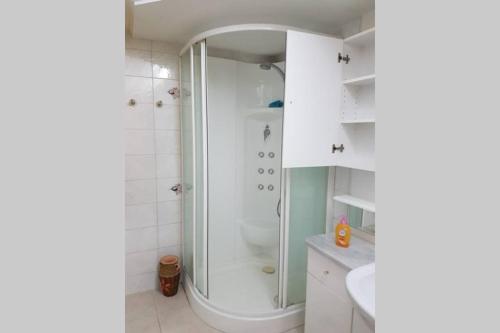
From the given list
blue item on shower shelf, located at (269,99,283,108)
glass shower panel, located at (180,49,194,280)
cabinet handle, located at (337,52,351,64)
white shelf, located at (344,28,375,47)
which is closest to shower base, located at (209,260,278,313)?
glass shower panel, located at (180,49,194,280)

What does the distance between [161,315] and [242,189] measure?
1264 mm

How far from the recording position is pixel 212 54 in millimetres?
2092

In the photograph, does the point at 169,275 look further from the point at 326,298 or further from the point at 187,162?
the point at 326,298

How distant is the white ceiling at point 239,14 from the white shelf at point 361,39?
162 mm

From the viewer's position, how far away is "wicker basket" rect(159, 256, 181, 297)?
2.13 metres

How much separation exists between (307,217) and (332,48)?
113 centimetres

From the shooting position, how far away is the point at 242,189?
2602 mm

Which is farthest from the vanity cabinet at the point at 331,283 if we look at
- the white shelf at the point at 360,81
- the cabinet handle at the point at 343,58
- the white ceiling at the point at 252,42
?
the white ceiling at the point at 252,42

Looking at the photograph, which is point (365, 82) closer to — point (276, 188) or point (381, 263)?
point (276, 188)

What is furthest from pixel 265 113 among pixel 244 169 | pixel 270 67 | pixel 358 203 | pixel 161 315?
pixel 161 315

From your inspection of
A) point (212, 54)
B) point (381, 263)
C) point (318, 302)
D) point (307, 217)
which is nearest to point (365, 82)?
point (307, 217)

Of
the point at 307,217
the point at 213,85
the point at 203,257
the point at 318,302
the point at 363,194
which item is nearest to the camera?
the point at 318,302

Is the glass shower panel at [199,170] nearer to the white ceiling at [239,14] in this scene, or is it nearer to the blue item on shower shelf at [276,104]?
the white ceiling at [239,14]

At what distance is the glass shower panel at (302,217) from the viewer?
1775 mm
